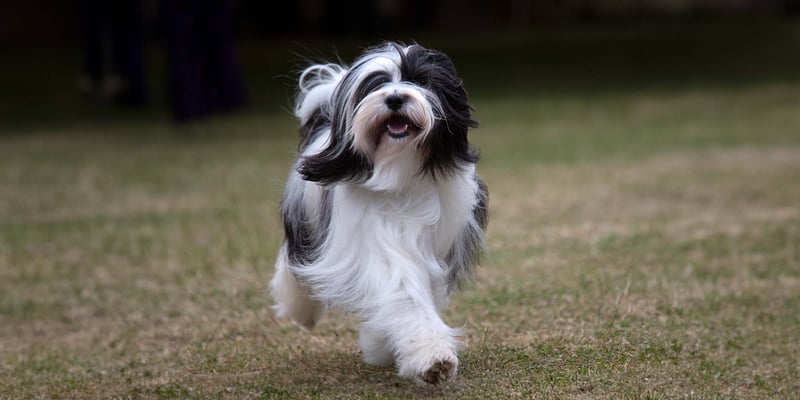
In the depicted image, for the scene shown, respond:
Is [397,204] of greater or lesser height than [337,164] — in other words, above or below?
below

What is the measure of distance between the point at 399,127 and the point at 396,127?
0.5 inches

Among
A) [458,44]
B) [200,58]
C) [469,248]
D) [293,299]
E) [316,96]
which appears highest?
[316,96]

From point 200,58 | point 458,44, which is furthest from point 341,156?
point 458,44

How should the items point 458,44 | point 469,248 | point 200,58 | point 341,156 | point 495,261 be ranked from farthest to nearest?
point 458,44
point 200,58
point 495,261
point 469,248
point 341,156

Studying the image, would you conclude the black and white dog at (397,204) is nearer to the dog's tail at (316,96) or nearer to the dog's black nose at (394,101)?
the dog's black nose at (394,101)

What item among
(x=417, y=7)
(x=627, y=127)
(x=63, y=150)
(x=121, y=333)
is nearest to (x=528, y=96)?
(x=627, y=127)

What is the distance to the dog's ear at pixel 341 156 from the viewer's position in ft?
15.2

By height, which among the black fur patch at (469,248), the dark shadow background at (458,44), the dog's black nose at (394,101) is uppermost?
the dog's black nose at (394,101)

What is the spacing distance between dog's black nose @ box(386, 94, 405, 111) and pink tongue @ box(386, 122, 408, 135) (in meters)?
0.09

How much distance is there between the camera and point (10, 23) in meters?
27.7

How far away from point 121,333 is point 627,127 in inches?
410

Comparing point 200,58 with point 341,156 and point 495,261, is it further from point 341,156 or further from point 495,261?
point 341,156

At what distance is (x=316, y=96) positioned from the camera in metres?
5.36

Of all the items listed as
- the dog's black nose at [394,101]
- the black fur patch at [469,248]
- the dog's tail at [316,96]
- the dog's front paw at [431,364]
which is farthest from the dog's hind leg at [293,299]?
the dog's black nose at [394,101]
